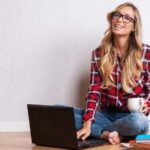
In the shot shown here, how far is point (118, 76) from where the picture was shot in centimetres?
250

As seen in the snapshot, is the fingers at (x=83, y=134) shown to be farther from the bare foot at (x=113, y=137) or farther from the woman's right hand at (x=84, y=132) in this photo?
the bare foot at (x=113, y=137)

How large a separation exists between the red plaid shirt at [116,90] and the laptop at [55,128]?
10.7 inches

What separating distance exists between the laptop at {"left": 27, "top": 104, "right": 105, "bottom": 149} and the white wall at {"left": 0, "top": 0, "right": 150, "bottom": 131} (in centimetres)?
64

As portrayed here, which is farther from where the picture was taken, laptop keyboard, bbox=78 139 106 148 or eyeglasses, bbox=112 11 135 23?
eyeglasses, bbox=112 11 135 23

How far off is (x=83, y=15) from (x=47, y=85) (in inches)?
21.5

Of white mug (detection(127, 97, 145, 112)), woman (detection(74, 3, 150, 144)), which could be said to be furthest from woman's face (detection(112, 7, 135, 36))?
white mug (detection(127, 97, 145, 112))

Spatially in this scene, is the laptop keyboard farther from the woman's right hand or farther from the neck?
the neck

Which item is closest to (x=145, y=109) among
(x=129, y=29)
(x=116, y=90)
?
(x=116, y=90)

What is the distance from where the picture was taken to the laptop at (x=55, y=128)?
2117mm

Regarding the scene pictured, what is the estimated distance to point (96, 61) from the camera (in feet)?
8.41

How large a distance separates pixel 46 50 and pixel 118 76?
64 cm

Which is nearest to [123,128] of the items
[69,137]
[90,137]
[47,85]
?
[90,137]

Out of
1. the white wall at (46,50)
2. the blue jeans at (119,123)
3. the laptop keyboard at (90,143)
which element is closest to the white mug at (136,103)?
the blue jeans at (119,123)

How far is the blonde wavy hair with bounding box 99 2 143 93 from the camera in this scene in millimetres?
2452
